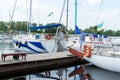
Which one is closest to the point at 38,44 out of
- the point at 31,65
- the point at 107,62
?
the point at 31,65

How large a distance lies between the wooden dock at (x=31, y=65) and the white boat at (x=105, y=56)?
1157 millimetres

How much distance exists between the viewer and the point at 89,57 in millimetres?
20062

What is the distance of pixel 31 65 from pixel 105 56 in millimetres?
5079

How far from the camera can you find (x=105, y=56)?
18906mm

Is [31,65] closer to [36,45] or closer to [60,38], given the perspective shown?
[60,38]

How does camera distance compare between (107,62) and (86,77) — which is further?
(86,77)

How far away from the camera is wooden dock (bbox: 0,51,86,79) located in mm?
17141

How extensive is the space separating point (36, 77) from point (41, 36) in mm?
16269

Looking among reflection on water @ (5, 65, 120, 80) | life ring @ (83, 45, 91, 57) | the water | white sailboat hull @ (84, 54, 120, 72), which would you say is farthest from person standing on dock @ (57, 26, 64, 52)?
white sailboat hull @ (84, 54, 120, 72)

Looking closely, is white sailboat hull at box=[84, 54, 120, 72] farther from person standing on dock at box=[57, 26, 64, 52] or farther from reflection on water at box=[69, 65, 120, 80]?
person standing on dock at box=[57, 26, 64, 52]

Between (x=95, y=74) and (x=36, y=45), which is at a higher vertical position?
(x=36, y=45)

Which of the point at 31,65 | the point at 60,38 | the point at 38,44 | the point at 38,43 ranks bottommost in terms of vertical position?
the point at 31,65

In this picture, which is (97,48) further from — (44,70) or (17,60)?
(17,60)

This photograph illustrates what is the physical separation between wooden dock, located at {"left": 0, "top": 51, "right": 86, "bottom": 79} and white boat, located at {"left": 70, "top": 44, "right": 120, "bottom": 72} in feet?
3.80
